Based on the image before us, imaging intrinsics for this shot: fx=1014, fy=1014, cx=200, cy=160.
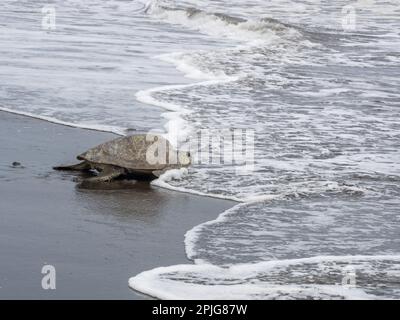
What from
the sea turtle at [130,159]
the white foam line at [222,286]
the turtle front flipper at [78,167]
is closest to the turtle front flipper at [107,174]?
the sea turtle at [130,159]

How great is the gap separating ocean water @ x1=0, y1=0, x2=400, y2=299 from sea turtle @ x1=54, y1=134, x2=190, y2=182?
161 millimetres

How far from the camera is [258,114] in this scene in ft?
41.7

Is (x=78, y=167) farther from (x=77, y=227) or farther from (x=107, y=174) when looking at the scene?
(x=77, y=227)

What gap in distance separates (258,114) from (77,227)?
215 inches

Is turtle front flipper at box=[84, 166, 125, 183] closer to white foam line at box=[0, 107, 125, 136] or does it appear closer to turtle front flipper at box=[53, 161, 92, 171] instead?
turtle front flipper at box=[53, 161, 92, 171]

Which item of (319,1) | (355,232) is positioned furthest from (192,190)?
(319,1)

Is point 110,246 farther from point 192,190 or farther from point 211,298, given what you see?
point 192,190

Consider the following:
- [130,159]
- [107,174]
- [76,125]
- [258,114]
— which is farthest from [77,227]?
[258,114]

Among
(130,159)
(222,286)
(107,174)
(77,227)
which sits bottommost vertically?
(222,286)

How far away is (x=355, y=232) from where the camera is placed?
7.76 metres

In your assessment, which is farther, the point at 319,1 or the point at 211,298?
the point at 319,1

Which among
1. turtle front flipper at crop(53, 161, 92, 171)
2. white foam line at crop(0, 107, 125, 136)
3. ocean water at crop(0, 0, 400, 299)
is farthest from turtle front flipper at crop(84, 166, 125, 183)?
white foam line at crop(0, 107, 125, 136)

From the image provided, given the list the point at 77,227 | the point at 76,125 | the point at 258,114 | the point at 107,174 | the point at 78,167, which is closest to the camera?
the point at 77,227

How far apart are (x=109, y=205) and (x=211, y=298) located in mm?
2355
